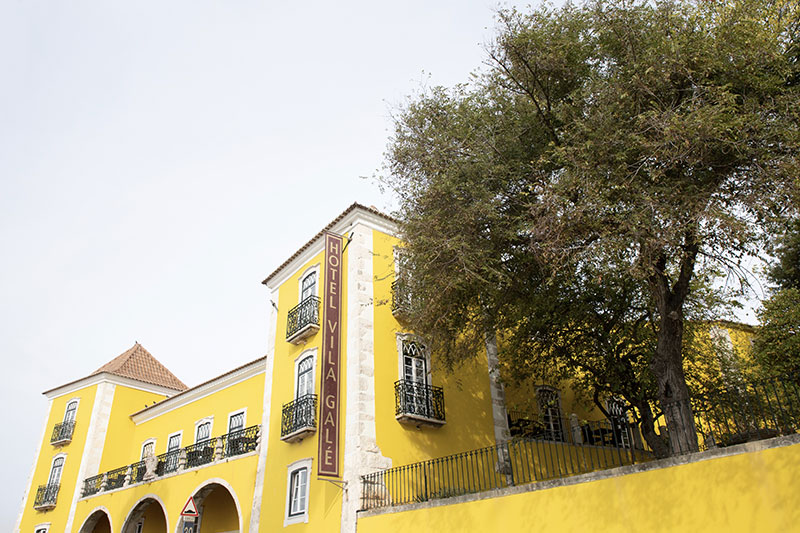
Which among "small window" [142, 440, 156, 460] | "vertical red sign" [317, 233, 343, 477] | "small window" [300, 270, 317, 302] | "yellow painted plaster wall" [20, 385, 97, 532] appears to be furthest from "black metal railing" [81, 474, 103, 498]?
"vertical red sign" [317, 233, 343, 477]

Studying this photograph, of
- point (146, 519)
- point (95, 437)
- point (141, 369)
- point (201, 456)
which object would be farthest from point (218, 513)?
point (141, 369)

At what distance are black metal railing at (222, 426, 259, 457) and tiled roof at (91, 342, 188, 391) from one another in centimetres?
1315

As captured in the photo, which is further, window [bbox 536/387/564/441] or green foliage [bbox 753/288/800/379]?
window [bbox 536/387/564/441]

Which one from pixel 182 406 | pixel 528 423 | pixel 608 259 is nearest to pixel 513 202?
pixel 608 259

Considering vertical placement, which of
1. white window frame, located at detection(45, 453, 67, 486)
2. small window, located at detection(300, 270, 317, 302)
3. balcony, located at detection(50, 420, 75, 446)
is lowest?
white window frame, located at detection(45, 453, 67, 486)

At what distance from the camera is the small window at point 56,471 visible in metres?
27.2

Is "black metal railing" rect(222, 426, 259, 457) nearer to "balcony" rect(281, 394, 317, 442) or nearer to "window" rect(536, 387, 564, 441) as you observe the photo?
"balcony" rect(281, 394, 317, 442)

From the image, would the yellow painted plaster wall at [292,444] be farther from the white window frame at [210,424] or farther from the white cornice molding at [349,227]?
the white window frame at [210,424]

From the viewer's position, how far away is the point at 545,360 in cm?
1509

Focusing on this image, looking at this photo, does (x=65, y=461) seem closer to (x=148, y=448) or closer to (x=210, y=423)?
(x=148, y=448)

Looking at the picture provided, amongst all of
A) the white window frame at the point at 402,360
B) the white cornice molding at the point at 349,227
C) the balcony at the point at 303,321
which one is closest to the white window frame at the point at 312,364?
the balcony at the point at 303,321

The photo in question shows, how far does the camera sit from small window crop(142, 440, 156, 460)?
84.1 feet

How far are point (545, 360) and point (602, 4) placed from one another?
8398 millimetres

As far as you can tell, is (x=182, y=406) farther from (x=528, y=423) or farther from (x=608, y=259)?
(x=608, y=259)
